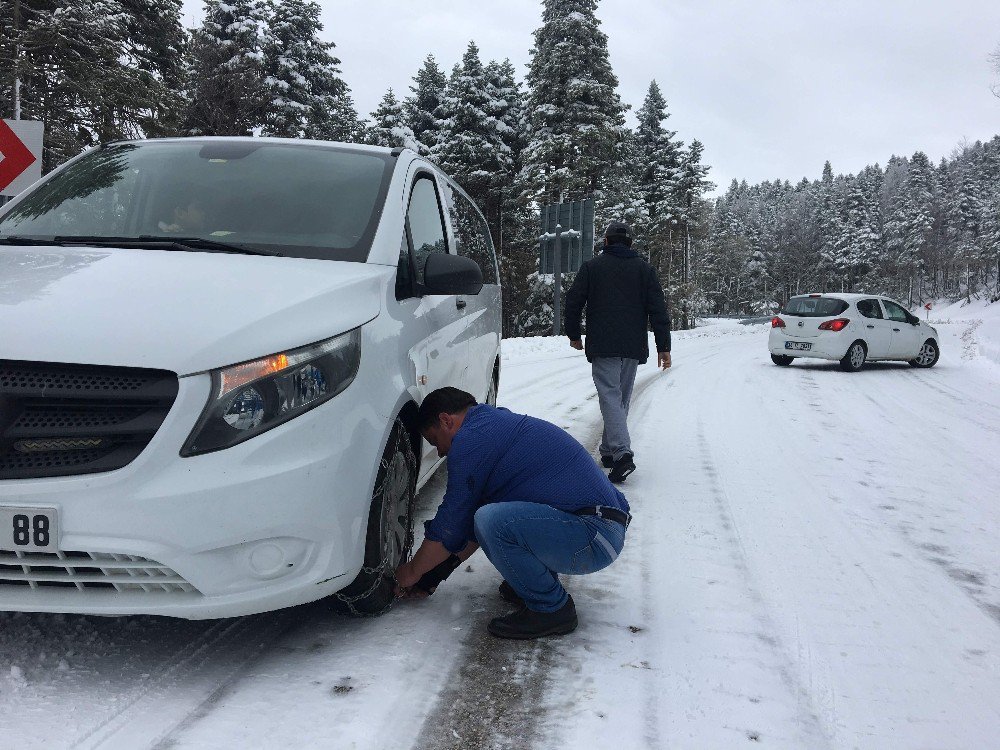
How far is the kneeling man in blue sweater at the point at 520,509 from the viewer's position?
291 cm

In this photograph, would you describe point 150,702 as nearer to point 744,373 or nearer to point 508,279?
point 744,373

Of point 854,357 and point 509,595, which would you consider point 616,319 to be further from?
point 854,357

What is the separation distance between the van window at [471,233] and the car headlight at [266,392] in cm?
179

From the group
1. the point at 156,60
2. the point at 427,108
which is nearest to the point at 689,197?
the point at 427,108

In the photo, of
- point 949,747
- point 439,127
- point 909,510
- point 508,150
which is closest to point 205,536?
point 949,747

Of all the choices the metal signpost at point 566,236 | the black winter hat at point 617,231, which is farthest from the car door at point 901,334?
the black winter hat at point 617,231

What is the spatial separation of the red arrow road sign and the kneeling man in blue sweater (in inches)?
233

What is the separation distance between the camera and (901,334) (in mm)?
15625

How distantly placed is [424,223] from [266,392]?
1.71m

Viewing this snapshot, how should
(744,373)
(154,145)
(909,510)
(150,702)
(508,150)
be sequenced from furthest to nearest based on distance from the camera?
(508,150) < (744,373) < (909,510) < (154,145) < (150,702)

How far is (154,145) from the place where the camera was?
157 inches

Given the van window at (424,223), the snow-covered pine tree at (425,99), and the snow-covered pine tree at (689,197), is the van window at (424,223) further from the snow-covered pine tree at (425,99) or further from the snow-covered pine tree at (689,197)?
the snow-covered pine tree at (689,197)

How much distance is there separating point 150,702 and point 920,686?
2591 millimetres

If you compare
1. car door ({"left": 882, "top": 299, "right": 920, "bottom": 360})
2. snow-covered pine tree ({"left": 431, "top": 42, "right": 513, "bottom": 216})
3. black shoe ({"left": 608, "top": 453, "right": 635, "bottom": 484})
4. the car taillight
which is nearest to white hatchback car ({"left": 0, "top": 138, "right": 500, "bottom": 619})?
black shoe ({"left": 608, "top": 453, "right": 635, "bottom": 484})
